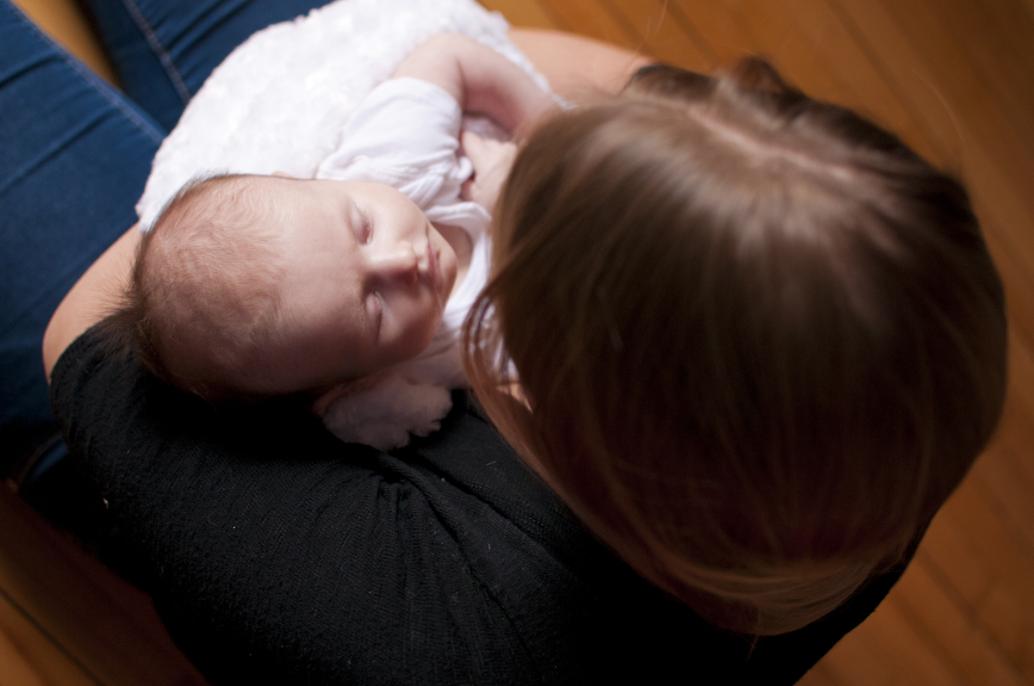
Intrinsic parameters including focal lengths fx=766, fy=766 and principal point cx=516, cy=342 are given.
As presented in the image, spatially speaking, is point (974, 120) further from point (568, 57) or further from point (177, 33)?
point (177, 33)

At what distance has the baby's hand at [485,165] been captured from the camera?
84 cm

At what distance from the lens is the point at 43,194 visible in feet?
2.80

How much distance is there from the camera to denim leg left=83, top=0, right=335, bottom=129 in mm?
939

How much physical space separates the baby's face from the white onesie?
1.3 inches

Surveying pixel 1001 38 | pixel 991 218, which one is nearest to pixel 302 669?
pixel 991 218

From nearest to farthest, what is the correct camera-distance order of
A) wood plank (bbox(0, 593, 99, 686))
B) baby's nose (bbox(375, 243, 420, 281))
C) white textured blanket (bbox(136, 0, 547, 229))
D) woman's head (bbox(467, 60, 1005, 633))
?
woman's head (bbox(467, 60, 1005, 633)) → baby's nose (bbox(375, 243, 420, 281)) → white textured blanket (bbox(136, 0, 547, 229)) → wood plank (bbox(0, 593, 99, 686))

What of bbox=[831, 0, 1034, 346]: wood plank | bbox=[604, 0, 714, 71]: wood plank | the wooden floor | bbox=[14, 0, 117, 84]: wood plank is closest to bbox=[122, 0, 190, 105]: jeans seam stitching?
bbox=[14, 0, 117, 84]: wood plank

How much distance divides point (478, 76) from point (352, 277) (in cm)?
31

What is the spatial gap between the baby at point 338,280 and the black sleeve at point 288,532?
0.13 feet

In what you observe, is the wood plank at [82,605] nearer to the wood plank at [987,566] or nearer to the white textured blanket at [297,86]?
the white textured blanket at [297,86]

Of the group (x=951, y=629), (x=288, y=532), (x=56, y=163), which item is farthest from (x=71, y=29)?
(x=951, y=629)

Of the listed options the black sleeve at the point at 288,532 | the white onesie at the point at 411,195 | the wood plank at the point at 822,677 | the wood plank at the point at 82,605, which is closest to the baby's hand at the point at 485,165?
the white onesie at the point at 411,195

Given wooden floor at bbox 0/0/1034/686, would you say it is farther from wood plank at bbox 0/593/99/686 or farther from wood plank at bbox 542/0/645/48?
wood plank at bbox 0/593/99/686

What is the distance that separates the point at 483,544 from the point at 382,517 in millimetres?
85
